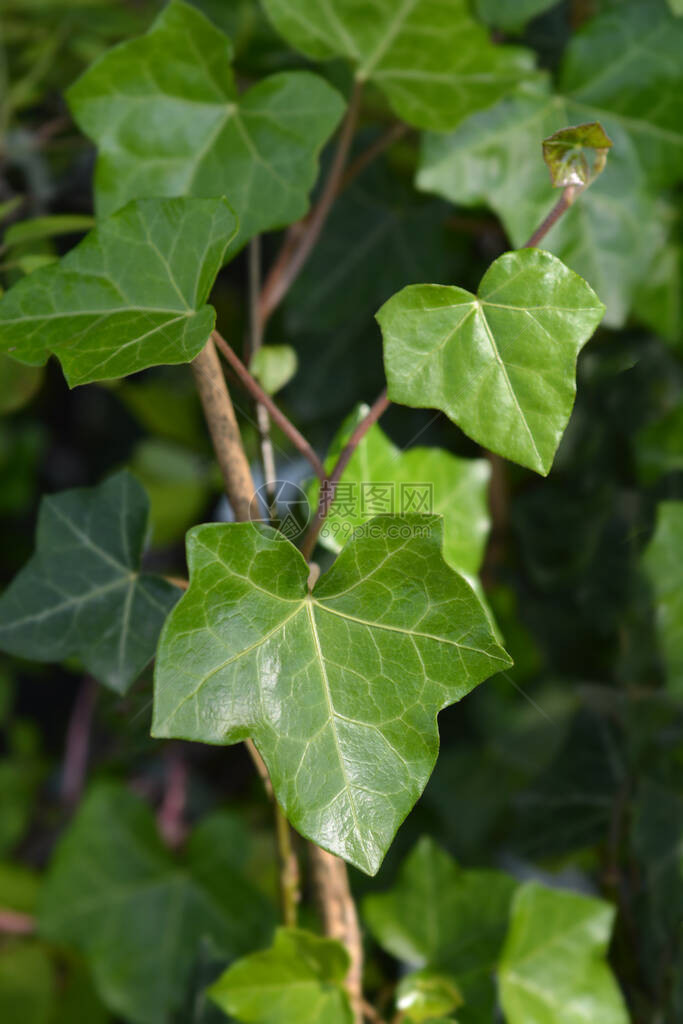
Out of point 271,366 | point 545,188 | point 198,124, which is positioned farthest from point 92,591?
point 545,188

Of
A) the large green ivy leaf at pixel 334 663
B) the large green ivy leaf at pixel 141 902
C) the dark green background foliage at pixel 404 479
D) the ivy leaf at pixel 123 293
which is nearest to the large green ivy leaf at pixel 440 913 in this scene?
the dark green background foliage at pixel 404 479

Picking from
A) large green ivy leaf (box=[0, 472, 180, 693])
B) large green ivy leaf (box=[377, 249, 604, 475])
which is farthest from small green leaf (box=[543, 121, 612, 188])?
large green ivy leaf (box=[0, 472, 180, 693])

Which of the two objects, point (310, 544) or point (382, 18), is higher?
point (382, 18)

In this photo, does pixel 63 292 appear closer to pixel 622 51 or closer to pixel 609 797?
pixel 622 51

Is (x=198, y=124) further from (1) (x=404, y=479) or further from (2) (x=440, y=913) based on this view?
(2) (x=440, y=913)

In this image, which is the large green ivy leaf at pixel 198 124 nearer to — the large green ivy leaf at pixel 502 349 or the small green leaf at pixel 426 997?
the large green ivy leaf at pixel 502 349

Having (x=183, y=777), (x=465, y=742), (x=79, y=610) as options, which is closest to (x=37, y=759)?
(x=183, y=777)
